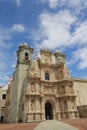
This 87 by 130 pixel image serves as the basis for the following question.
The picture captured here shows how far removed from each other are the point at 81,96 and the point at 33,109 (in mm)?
11792

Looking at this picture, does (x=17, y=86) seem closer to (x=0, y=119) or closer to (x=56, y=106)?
(x=56, y=106)

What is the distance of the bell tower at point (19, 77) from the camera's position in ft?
89.0

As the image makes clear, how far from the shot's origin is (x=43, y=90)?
93.9 feet

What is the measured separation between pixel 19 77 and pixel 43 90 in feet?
18.2

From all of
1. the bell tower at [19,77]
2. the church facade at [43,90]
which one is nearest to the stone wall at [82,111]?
the church facade at [43,90]

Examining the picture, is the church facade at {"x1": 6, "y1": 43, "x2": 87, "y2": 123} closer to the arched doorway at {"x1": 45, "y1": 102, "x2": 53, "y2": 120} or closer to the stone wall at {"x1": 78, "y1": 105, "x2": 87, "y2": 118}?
the arched doorway at {"x1": 45, "y1": 102, "x2": 53, "y2": 120}

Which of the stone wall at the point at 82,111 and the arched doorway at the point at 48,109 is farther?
the arched doorway at the point at 48,109

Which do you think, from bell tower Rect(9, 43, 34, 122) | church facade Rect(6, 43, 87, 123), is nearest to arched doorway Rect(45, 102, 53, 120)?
church facade Rect(6, 43, 87, 123)

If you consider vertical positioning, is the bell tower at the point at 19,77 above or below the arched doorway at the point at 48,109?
above

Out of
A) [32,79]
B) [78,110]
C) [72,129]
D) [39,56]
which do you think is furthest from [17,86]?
[72,129]

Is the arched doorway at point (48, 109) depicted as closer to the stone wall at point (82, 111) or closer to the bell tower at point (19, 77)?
the bell tower at point (19, 77)

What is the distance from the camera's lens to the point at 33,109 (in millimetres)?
25594

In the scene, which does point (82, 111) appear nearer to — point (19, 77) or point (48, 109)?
point (48, 109)

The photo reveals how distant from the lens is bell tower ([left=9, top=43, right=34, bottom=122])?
89.0 ft
